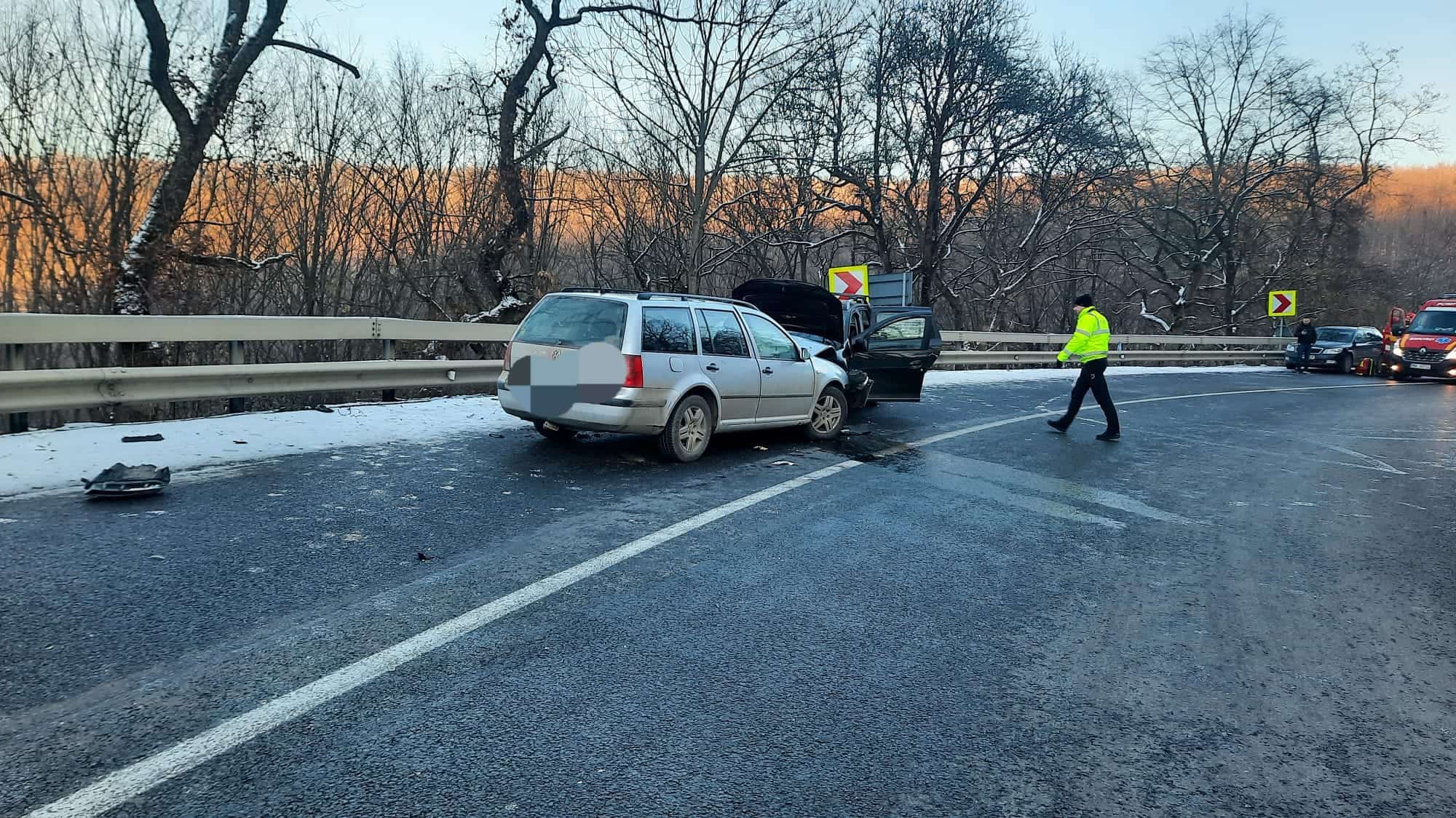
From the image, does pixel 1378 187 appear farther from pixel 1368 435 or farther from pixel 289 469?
pixel 289 469

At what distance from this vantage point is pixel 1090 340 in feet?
35.0

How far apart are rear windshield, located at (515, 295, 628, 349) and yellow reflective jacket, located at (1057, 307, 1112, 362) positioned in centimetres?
621

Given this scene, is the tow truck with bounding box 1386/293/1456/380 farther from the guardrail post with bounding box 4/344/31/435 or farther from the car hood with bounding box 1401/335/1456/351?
the guardrail post with bounding box 4/344/31/435

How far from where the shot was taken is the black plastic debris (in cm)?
555

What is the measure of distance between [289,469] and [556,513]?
2593 mm

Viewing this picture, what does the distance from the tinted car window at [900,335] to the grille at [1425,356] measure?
22345 millimetres

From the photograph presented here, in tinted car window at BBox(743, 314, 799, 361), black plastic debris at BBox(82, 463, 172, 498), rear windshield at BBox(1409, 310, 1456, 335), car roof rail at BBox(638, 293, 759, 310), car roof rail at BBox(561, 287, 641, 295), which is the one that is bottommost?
black plastic debris at BBox(82, 463, 172, 498)

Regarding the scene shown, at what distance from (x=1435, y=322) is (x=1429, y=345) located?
98 centimetres

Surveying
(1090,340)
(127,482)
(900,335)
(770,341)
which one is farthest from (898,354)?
(127,482)

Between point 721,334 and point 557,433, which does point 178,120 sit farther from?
point 721,334

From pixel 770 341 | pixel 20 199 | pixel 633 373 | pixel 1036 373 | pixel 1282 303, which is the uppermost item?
pixel 20 199

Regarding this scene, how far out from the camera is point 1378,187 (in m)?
41.2

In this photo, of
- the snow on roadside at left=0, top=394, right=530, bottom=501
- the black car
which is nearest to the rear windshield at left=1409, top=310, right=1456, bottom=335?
the black car

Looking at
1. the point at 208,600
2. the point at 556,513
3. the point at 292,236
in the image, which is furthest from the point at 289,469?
the point at 292,236
